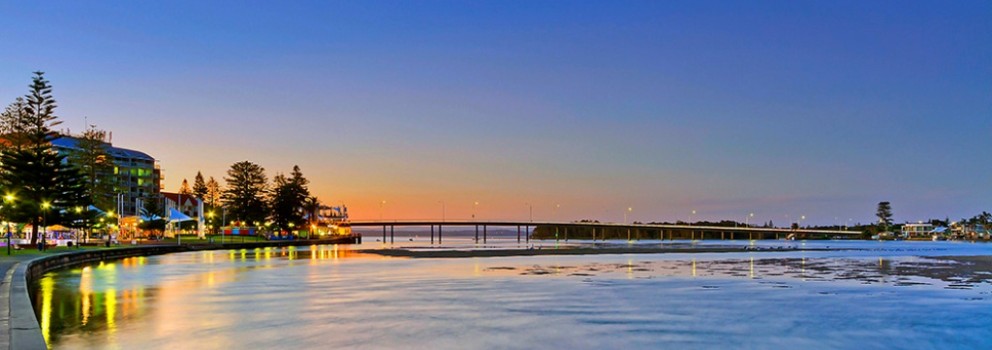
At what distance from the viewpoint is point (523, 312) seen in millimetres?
22094

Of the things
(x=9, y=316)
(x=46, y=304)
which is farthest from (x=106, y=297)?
(x=9, y=316)

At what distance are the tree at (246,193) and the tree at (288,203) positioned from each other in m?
2.93

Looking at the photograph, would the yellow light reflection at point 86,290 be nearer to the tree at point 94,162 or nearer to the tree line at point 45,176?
the tree line at point 45,176

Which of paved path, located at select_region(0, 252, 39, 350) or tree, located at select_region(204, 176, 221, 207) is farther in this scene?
→ tree, located at select_region(204, 176, 221, 207)

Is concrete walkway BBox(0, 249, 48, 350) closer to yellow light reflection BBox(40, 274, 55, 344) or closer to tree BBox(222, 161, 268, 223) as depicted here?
yellow light reflection BBox(40, 274, 55, 344)

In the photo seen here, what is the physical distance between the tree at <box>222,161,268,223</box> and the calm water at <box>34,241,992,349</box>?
126 metres

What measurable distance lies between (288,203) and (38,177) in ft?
299

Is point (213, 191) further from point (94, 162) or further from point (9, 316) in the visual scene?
point (9, 316)

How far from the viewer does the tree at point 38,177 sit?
6531 centimetres

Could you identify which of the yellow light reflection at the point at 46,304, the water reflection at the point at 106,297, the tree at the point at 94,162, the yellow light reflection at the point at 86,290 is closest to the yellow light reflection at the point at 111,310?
the water reflection at the point at 106,297

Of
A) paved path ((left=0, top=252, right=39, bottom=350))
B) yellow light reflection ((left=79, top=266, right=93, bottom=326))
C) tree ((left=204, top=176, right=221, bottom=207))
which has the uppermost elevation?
tree ((left=204, top=176, right=221, bottom=207))

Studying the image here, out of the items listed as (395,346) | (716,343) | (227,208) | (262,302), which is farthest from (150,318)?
→ (227,208)

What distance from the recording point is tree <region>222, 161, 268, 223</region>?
159 meters

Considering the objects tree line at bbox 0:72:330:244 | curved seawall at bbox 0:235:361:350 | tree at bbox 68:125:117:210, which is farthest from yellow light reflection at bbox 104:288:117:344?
tree at bbox 68:125:117:210
